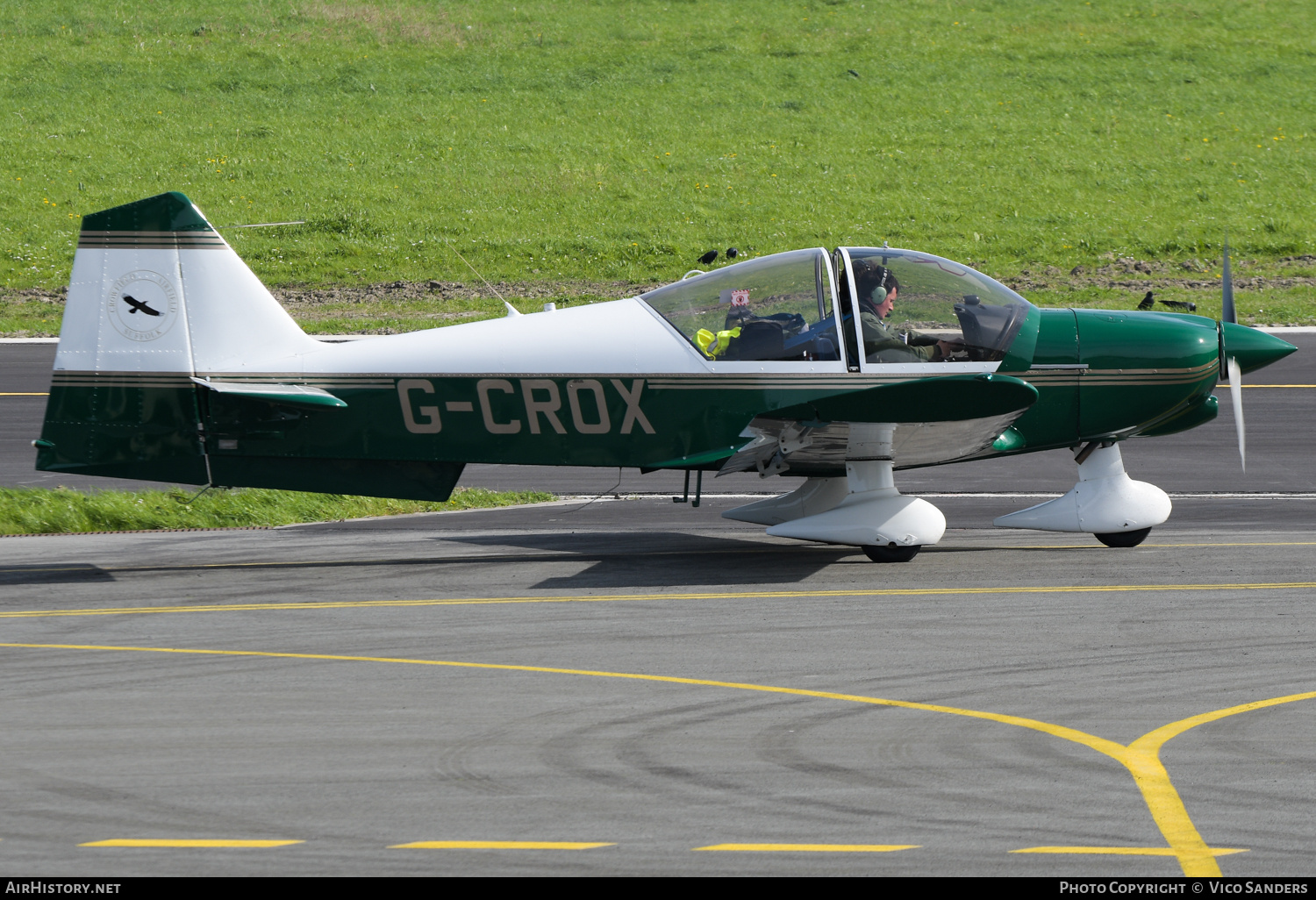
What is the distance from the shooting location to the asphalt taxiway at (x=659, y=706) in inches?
211

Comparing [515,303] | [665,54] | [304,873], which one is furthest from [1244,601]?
[665,54]

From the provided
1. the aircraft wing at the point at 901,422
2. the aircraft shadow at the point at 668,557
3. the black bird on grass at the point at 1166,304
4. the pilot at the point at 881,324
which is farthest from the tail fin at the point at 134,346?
the black bird on grass at the point at 1166,304

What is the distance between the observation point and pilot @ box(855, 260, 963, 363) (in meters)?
9.78

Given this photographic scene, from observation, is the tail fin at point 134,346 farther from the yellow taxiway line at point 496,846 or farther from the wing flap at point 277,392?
the yellow taxiway line at point 496,846

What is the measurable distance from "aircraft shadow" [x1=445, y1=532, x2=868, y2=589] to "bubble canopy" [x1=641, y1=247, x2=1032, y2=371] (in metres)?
1.64

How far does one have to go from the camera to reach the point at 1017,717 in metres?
6.76

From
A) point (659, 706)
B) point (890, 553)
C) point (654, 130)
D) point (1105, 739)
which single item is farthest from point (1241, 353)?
point (654, 130)

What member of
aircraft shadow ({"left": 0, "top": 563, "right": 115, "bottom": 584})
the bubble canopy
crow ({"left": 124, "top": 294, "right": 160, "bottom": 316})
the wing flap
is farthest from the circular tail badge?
the bubble canopy

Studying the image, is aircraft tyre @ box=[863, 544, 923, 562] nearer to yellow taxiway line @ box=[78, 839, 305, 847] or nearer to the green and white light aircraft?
the green and white light aircraft

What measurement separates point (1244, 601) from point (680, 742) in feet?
15.6

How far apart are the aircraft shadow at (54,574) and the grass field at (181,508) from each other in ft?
5.13

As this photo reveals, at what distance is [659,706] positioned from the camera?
699 cm

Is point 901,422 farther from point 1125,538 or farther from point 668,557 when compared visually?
point 1125,538

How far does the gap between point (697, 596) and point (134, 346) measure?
181 inches
